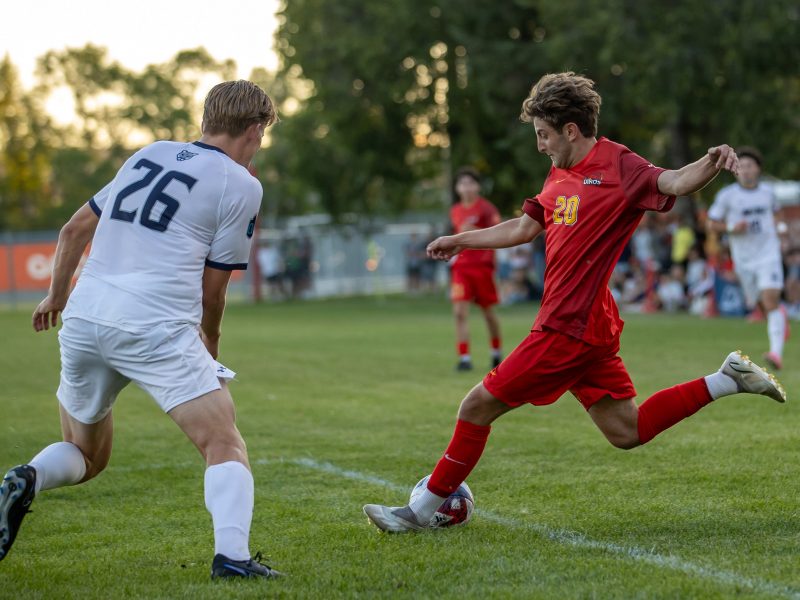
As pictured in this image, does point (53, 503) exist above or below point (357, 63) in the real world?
below

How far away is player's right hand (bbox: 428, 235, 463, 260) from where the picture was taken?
568 centimetres

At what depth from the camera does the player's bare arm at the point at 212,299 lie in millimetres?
4695

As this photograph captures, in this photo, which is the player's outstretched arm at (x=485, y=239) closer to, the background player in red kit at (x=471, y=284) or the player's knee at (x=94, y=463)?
the player's knee at (x=94, y=463)

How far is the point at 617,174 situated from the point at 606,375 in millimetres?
947

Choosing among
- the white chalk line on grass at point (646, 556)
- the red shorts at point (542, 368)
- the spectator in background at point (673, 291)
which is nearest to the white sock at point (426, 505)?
the white chalk line on grass at point (646, 556)

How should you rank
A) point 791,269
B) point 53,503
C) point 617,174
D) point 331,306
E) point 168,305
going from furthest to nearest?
Answer: 1. point 331,306
2. point 791,269
3. point 53,503
4. point 617,174
5. point 168,305

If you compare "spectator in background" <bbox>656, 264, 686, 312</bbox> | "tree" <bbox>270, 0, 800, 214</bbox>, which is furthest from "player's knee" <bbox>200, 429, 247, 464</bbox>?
"tree" <bbox>270, 0, 800, 214</bbox>

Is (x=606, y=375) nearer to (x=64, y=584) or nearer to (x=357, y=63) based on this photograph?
(x=64, y=584)

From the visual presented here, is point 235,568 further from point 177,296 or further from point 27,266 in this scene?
point 27,266

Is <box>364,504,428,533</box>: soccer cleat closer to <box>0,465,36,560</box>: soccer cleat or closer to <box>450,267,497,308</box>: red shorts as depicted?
<box>0,465,36,560</box>: soccer cleat

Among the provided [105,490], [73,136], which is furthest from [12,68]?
[105,490]

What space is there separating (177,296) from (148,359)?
27 centimetres

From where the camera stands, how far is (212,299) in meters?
4.73

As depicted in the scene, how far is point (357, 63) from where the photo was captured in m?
31.6
